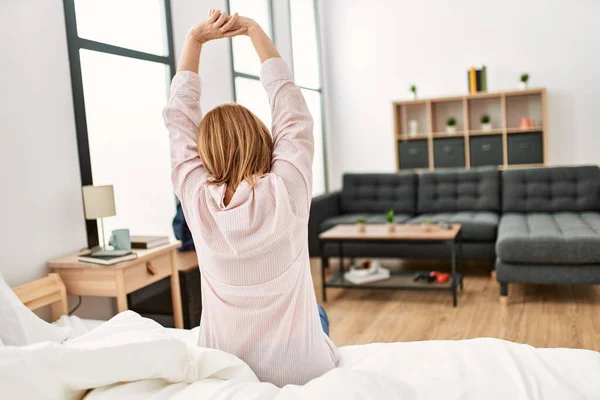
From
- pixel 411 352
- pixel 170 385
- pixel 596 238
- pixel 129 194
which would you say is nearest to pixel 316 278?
pixel 129 194

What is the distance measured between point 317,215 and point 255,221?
4.21 metres

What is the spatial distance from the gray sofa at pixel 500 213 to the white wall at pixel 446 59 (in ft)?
4.21

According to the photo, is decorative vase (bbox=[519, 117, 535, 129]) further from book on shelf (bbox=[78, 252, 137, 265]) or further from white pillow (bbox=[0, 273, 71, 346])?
white pillow (bbox=[0, 273, 71, 346])

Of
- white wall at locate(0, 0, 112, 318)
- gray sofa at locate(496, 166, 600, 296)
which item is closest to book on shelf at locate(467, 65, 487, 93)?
gray sofa at locate(496, 166, 600, 296)

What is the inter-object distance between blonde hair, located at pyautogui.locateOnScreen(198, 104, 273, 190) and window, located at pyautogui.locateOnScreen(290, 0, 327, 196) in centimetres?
528

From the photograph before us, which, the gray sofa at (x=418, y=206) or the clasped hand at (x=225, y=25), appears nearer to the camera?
the clasped hand at (x=225, y=25)

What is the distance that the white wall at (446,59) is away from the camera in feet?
20.4

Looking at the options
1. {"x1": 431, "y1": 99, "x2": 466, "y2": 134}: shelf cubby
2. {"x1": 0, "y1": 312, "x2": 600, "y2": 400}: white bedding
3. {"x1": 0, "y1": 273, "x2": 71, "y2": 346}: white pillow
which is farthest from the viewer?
{"x1": 431, "y1": 99, "x2": 466, "y2": 134}: shelf cubby

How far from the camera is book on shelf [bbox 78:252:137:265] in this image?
2918 mm

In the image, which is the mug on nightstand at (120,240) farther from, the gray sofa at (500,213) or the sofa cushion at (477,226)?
the sofa cushion at (477,226)

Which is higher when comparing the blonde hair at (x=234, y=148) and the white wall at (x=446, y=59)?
the white wall at (x=446, y=59)

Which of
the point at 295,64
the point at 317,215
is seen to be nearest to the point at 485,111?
the point at 295,64

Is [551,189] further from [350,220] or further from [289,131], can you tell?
[289,131]

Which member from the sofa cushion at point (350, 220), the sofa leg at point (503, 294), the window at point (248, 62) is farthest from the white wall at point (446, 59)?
the sofa leg at point (503, 294)
